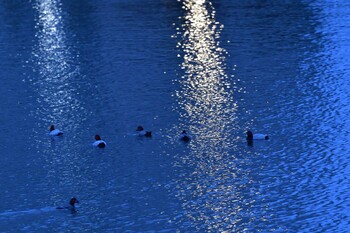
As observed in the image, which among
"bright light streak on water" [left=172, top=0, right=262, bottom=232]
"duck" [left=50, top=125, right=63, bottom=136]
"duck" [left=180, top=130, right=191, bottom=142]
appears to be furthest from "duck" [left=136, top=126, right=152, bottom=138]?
"duck" [left=50, top=125, right=63, bottom=136]

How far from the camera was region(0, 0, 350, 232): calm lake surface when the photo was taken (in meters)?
45.0

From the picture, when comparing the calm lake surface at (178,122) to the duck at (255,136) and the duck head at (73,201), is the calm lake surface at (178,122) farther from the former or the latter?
the duck head at (73,201)

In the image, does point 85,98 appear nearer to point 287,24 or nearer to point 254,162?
point 254,162

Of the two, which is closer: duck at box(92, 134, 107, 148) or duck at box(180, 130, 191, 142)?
duck at box(92, 134, 107, 148)

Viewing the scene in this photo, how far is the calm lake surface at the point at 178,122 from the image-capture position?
45.0 m

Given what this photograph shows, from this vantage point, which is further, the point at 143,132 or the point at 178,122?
the point at 178,122

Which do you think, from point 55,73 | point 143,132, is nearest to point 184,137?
point 143,132

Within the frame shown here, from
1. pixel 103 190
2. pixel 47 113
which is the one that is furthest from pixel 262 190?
pixel 47 113

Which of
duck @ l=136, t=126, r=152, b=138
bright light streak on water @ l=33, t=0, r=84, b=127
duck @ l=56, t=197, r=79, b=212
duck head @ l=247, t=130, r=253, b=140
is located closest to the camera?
duck @ l=56, t=197, r=79, b=212

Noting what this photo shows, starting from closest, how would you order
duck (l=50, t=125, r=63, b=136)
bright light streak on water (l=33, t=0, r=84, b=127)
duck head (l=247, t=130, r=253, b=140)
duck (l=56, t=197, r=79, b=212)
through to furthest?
duck (l=56, t=197, r=79, b=212) < duck head (l=247, t=130, r=253, b=140) < duck (l=50, t=125, r=63, b=136) < bright light streak on water (l=33, t=0, r=84, b=127)

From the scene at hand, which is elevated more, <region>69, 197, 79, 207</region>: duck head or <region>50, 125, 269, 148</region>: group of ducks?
<region>50, 125, 269, 148</region>: group of ducks

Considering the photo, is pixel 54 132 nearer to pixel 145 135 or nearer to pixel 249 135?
pixel 145 135

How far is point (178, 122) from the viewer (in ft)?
195

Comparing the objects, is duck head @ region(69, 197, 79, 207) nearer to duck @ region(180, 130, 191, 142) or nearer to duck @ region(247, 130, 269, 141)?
duck @ region(180, 130, 191, 142)
